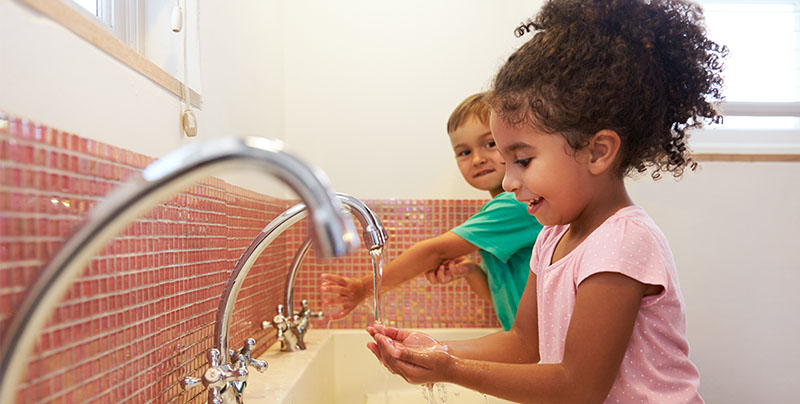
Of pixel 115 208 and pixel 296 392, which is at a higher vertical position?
pixel 115 208

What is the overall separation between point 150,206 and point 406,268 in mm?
1306

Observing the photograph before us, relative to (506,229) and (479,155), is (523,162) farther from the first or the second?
(479,155)

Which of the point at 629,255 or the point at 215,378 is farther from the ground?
the point at 629,255

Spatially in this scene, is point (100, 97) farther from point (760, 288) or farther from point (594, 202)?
point (760, 288)

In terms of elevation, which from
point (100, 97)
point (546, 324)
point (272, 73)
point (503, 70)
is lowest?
point (546, 324)

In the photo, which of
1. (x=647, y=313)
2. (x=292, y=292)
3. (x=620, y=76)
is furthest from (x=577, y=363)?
(x=292, y=292)

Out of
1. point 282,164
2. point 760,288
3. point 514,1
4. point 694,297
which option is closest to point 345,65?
point 514,1

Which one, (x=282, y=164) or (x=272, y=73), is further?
(x=272, y=73)

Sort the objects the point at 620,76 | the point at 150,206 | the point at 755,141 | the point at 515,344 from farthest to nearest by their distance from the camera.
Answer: the point at 755,141
the point at 515,344
the point at 620,76
the point at 150,206

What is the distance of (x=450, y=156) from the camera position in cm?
196

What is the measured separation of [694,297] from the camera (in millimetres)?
1901

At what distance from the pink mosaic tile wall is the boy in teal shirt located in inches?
12.3

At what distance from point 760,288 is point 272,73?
→ 1595 millimetres

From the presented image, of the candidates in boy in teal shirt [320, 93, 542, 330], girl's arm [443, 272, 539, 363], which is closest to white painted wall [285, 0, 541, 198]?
boy in teal shirt [320, 93, 542, 330]
